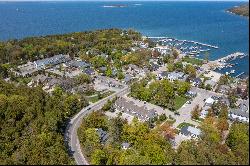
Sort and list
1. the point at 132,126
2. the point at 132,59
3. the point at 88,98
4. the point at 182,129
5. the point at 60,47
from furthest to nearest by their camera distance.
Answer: the point at 60,47
the point at 132,59
the point at 88,98
the point at 182,129
the point at 132,126

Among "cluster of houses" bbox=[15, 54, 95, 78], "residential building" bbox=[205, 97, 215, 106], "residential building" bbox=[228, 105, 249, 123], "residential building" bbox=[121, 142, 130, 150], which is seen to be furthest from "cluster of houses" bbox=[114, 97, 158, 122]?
"cluster of houses" bbox=[15, 54, 95, 78]

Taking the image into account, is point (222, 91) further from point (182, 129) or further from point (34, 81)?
point (34, 81)

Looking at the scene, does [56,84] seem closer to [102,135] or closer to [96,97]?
[96,97]

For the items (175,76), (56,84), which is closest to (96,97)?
(56,84)

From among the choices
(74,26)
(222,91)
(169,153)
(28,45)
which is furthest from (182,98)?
(74,26)

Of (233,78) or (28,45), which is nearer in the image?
(233,78)

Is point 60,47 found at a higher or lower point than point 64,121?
higher
